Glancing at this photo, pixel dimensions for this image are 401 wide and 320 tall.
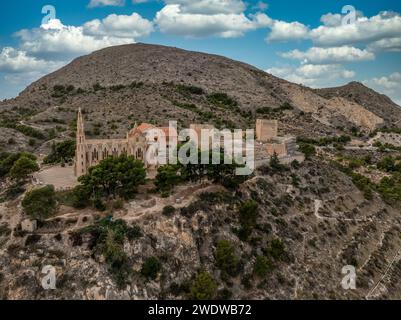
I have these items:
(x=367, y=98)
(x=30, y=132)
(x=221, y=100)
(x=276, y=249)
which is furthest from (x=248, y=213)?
(x=367, y=98)

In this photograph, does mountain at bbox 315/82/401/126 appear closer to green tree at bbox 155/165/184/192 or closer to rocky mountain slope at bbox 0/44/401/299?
rocky mountain slope at bbox 0/44/401/299

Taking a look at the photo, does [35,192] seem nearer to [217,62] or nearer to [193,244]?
[193,244]

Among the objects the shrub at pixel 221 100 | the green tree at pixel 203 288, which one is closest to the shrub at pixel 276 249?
the green tree at pixel 203 288

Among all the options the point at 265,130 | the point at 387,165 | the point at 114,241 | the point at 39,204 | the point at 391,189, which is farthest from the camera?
the point at 387,165

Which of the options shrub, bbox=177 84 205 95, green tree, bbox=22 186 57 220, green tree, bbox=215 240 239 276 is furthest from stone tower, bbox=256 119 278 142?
shrub, bbox=177 84 205 95

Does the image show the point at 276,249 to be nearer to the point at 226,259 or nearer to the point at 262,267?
the point at 262,267

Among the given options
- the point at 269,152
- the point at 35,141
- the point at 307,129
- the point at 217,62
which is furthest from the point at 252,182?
the point at 217,62

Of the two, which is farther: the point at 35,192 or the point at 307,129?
the point at 307,129
